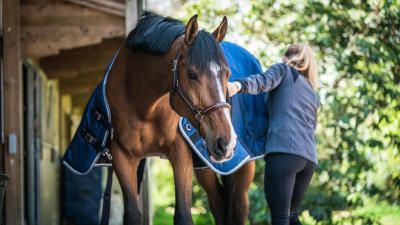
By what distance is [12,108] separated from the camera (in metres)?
4.59

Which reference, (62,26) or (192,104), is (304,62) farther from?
(62,26)

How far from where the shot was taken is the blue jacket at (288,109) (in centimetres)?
317

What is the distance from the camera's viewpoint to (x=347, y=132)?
5.94 meters

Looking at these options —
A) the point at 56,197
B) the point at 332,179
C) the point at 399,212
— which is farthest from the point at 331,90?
the point at 56,197

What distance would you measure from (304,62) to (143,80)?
1172mm

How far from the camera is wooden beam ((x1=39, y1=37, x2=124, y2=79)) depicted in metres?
6.50

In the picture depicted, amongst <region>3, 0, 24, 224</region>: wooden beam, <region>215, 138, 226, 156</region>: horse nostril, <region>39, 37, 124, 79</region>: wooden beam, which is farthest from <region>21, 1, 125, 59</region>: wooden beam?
<region>215, 138, 226, 156</region>: horse nostril

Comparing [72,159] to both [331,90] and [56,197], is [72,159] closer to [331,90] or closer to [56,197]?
[331,90]

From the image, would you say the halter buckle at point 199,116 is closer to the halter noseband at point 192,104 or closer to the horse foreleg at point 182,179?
the halter noseband at point 192,104

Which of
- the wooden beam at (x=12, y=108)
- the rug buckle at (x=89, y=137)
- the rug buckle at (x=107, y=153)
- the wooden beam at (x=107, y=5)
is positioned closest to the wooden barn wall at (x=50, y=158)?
the wooden beam at (x=12, y=108)

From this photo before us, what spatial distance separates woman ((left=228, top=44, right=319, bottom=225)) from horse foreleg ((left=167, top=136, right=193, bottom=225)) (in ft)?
1.57

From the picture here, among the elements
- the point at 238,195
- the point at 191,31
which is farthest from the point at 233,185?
the point at 191,31

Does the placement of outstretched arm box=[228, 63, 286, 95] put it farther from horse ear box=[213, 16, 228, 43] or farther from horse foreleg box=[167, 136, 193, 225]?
horse foreleg box=[167, 136, 193, 225]

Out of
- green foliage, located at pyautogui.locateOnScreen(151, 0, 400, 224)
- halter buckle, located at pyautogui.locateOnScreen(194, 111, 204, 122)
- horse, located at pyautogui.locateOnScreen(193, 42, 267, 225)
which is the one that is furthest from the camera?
green foliage, located at pyautogui.locateOnScreen(151, 0, 400, 224)
